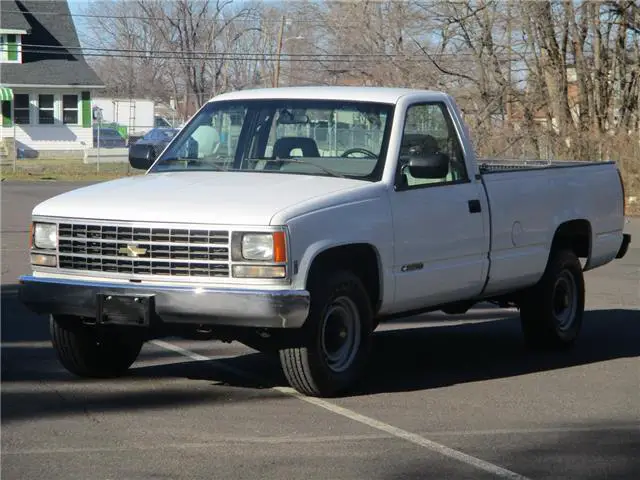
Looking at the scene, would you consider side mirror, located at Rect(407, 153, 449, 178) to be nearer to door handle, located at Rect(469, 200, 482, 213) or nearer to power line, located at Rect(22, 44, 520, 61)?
door handle, located at Rect(469, 200, 482, 213)

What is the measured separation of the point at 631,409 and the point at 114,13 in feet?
205

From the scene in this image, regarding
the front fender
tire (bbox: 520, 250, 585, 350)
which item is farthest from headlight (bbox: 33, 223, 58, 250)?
tire (bbox: 520, 250, 585, 350)

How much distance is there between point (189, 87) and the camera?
64625mm

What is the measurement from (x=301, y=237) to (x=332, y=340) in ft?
2.93

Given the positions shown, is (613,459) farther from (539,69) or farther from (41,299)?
(539,69)

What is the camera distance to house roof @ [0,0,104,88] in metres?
52.3

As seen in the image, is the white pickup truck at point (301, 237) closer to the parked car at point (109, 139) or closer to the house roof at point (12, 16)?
the house roof at point (12, 16)

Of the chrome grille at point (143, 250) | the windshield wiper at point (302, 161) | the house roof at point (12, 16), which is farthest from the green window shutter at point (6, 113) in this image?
the chrome grille at point (143, 250)

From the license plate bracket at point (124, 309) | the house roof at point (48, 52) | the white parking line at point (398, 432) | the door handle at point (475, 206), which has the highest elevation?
the house roof at point (48, 52)

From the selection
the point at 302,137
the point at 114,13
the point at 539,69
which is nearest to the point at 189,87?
the point at 114,13

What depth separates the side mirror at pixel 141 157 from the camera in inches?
356

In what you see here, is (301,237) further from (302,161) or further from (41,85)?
(41,85)

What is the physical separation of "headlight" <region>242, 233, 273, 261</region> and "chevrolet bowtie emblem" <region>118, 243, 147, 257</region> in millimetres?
667

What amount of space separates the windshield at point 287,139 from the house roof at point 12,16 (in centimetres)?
4589
